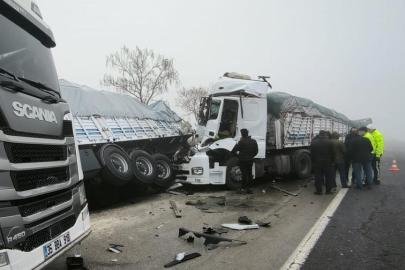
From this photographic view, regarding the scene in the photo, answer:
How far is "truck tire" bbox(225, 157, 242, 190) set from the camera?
914 centimetres

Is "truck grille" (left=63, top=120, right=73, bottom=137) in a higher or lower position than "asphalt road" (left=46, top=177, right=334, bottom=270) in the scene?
higher

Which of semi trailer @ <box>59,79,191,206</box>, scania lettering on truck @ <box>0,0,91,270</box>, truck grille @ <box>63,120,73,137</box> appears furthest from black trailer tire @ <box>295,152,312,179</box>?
truck grille @ <box>63,120,73,137</box>

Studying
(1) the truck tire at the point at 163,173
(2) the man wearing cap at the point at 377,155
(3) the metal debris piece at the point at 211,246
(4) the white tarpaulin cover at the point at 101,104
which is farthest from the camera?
(2) the man wearing cap at the point at 377,155

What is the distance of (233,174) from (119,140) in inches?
133

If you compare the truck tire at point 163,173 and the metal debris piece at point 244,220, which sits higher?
the truck tire at point 163,173

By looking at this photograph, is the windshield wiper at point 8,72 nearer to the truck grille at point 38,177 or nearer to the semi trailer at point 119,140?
the truck grille at point 38,177

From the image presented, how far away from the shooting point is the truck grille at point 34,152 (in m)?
2.51

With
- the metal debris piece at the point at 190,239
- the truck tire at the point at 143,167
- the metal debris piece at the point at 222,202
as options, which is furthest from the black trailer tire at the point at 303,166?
the metal debris piece at the point at 190,239

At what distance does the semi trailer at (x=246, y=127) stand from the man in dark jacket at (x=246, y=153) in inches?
17.4

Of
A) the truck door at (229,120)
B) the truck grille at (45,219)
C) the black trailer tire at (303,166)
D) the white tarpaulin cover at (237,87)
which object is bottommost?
the black trailer tire at (303,166)

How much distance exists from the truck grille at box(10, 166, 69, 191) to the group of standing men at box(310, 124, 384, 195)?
701 centimetres

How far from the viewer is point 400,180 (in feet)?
33.3

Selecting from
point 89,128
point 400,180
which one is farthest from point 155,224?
point 400,180

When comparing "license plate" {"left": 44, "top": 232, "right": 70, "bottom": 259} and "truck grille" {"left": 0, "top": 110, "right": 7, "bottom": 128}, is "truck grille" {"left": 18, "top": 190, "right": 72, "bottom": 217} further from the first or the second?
"truck grille" {"left": 0, "top": 110, "right": 7, "bottom": 128}
